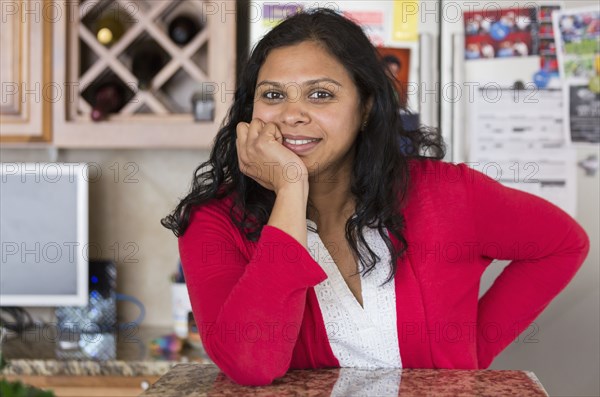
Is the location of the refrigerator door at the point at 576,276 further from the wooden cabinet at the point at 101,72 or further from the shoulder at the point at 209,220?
the shoulder at the point at 209,220

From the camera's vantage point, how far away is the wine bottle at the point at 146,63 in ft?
7.71

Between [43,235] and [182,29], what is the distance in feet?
2.65

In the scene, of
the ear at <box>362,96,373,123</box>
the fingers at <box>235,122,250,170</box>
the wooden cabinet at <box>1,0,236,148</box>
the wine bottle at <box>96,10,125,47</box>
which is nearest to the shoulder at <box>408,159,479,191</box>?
the ear at <box>362,96,373,123</box>

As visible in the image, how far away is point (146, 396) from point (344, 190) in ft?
2.27

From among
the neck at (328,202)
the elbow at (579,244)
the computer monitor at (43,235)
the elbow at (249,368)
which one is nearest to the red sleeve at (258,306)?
the elbow at (249,368)

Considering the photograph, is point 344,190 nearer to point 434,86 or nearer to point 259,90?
point 259,90

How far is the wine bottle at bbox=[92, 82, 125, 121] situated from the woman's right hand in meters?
1.07

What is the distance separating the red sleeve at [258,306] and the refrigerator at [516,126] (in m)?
0.98

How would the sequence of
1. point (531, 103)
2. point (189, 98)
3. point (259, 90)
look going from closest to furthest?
point (259, 90)
point (531, 103)
point (189, 98)

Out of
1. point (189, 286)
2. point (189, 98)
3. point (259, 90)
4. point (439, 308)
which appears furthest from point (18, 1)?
point (439, 308)

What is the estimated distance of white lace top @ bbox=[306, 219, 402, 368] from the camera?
125 centimetres

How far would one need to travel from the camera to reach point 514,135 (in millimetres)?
2012

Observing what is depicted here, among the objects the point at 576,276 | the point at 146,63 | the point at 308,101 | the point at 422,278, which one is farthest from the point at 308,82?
the point at 146,63

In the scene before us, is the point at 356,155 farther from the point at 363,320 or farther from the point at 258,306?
the point at 258,306
